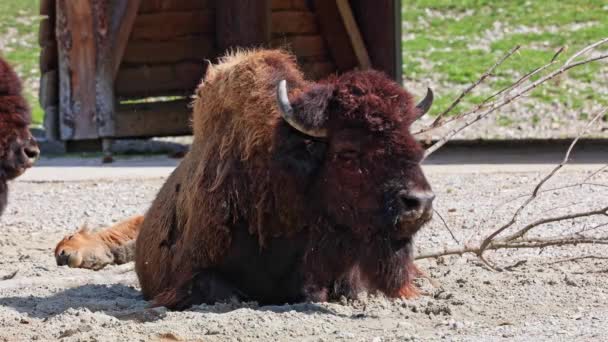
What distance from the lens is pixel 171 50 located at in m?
15.8

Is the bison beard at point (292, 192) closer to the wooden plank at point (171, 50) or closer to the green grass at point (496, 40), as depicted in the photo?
the wooden plank at point (171, 50)

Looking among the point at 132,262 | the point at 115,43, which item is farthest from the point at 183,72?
the point at 132,262

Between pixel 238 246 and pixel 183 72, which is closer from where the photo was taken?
pixel 238 246

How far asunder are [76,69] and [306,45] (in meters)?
3.42

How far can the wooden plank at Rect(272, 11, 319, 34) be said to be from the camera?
16.1 m

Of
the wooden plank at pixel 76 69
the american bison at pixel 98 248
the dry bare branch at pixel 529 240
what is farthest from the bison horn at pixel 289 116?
the wooden plank at pixel 76 69

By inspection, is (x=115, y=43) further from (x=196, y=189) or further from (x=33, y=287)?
(x=196, y=189)

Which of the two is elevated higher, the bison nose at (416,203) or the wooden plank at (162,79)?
the bison nose at (416,203)

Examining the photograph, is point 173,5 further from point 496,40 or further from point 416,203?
point 416,203

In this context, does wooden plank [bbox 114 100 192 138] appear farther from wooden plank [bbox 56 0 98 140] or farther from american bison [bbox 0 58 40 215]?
american bison [bbox 0 58 40 215]

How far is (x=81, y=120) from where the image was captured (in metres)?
14.8

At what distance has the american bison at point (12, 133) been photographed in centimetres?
609

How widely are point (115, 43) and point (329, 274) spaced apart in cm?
920

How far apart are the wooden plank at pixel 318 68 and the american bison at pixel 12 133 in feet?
32.7
